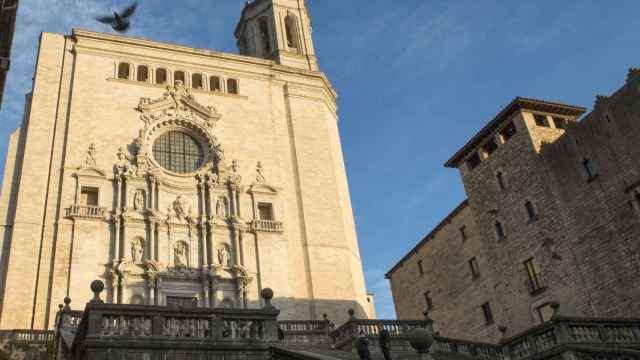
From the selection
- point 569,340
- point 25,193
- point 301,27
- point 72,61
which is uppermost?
point 301,27

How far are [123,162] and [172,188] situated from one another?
93.6 inches

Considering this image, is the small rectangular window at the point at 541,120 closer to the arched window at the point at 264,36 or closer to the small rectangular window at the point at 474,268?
the small rectangular window at the point at 474,268

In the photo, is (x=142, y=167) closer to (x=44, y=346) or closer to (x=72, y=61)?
(x=72, y=61)

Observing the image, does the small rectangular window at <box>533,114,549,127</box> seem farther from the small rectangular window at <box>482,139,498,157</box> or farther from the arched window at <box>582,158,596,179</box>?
the arched window at <box>582,158,596,179</box>

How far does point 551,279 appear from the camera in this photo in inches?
1094

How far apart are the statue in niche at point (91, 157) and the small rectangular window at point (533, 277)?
20198 mm

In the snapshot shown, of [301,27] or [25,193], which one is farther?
[301,27]

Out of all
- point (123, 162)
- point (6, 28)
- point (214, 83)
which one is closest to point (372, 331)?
point (6, 28)

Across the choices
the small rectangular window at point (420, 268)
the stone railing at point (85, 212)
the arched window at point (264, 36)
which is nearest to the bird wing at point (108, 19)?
the stone railing at point (85, 212)

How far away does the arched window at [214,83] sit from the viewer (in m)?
32.4

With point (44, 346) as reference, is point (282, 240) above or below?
above

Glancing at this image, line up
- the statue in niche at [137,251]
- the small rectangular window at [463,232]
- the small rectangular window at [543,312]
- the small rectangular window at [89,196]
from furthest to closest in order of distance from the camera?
the small rectangular window at [463,232], the small rectangular window at [543,312], the small rectangular window at [89,196], the statue in niche at [137,251]

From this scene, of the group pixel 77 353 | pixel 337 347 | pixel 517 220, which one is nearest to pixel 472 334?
pixel 517 220

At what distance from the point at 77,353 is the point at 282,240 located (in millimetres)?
16212
